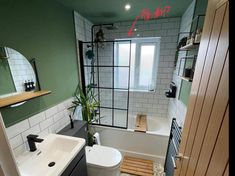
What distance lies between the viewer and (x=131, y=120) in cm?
274

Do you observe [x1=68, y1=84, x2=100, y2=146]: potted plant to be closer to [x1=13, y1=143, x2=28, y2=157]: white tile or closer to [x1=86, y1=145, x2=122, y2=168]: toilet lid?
[x1=86, y1=145, x2=122, y2=168]: toilet lid

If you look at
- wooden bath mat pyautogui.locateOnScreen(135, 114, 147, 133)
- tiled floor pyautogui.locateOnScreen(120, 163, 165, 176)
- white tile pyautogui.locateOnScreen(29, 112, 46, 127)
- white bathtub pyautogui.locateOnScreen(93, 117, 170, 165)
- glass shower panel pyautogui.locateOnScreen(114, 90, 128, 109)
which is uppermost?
white tile pyautogui.locateOnScreen(29, 112, 46, 127)

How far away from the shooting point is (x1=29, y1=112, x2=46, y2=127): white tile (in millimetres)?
1182

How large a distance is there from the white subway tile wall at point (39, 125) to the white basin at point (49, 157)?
88mm

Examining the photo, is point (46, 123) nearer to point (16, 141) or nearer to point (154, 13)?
point (16, 141)

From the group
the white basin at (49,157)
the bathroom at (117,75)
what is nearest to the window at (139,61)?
the bathroom at (117,75)

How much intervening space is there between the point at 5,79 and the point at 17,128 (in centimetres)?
Result: 45

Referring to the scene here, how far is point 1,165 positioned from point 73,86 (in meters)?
1.67

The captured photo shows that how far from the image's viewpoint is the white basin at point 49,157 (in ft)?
2.97

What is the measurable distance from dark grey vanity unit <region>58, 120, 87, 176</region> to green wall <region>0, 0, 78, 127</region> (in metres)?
0.42

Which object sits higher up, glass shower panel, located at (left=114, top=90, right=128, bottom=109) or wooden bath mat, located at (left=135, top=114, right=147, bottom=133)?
glass shower panel, located at (left=114, top=90, right=128, bottom=109)

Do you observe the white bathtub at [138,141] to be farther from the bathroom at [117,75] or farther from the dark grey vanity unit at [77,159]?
the dark grey vanity unit at [77,159]

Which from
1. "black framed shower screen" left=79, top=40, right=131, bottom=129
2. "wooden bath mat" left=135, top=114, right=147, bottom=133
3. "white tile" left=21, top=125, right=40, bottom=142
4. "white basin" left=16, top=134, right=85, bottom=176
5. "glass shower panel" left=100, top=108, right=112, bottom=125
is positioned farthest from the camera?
"glass shower panel" left=100, top=108, right=112, bottom=125

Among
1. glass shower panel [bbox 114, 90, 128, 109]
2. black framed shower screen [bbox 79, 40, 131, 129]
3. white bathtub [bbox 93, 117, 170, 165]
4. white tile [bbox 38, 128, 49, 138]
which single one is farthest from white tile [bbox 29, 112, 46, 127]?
glass shower panel [bbox 114, 90, 128, 109]
